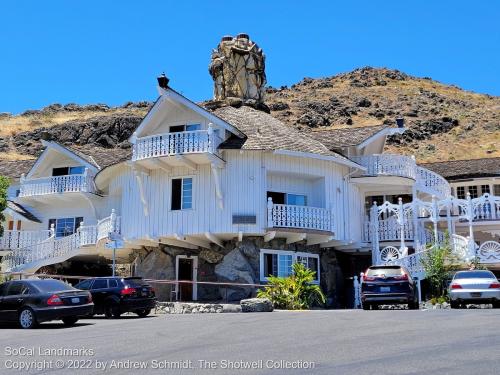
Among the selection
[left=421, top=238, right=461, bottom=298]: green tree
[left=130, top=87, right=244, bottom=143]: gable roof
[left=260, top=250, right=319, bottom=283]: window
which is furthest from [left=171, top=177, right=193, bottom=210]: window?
[left=421, top=238, right=461, bottom=298]: green tree

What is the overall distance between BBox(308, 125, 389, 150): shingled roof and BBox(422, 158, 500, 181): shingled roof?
27.7 feet

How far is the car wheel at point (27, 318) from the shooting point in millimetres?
18372

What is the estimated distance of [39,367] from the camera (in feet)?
34.8

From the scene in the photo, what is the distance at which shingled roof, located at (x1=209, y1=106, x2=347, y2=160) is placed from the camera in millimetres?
29938

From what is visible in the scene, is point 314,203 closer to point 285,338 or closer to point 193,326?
point 193,326

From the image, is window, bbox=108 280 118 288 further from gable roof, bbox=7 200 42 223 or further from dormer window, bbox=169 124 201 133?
gable roof, bbox=7 200 42 223

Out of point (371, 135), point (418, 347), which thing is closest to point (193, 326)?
point (418, 347)

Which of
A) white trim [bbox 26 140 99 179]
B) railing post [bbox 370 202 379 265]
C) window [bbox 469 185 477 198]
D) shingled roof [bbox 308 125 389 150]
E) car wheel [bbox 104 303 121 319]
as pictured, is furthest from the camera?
window [bbox 469 185 477 198]

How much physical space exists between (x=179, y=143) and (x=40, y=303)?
1231 cm

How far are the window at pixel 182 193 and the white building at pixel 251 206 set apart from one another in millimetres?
50

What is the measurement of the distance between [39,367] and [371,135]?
26008 millimetres

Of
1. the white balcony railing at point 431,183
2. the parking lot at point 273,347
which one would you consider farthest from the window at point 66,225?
the parking lot at point 273,347

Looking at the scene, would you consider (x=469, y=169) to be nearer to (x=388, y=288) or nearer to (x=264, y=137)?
(x=264, y=137)

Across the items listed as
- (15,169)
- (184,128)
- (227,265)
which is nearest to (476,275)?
(227,265)
